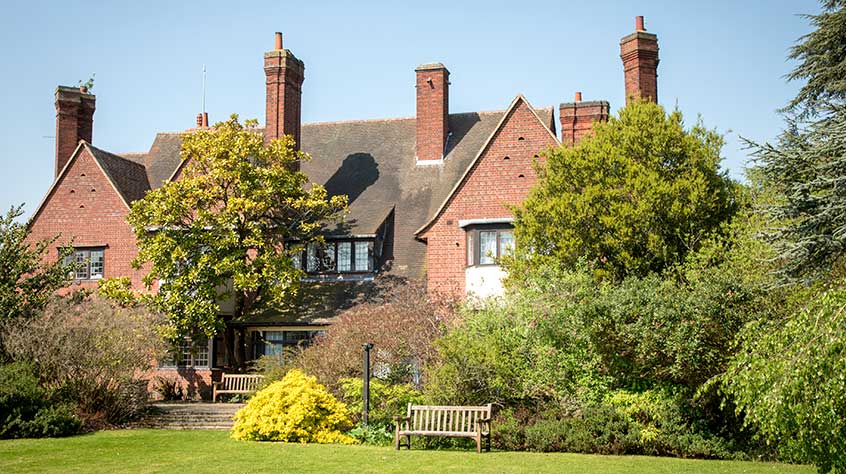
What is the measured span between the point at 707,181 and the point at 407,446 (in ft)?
37.7

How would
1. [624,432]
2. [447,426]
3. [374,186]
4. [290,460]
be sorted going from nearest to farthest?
[290,460] < [624,432] < [447,426] < [374,186]

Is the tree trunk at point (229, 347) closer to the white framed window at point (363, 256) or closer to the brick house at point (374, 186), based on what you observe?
the brick house at point (374, 186)

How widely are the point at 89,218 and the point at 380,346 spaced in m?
16.0

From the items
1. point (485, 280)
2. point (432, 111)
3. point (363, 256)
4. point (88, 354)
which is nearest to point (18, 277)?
point (88, 354)

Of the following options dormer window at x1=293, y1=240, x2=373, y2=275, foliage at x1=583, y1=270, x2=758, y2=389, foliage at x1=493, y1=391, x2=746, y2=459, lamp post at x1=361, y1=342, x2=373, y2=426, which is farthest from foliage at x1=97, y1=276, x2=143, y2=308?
foliage at x1=583, y1=270, x2=758, y2=389

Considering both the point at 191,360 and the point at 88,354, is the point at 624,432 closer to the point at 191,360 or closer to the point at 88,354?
the point at 88,354

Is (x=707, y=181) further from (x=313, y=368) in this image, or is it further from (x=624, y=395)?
(x=313, y=368)

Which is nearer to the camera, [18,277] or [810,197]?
[810,197]

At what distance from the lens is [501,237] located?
30.0 meters

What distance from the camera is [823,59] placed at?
23516 mm

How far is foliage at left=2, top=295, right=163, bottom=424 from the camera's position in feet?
81.0

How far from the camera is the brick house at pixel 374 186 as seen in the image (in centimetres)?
3108

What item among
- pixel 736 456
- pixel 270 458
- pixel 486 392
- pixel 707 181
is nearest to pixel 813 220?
pixel 736 456

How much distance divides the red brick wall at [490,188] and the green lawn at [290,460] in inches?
445
